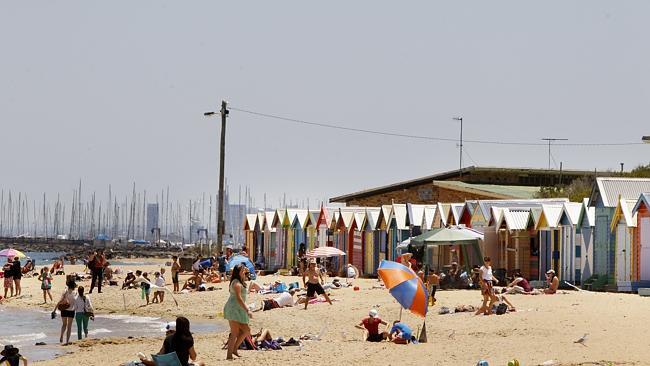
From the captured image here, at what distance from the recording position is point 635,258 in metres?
27.1

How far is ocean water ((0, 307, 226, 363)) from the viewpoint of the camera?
2184 cm

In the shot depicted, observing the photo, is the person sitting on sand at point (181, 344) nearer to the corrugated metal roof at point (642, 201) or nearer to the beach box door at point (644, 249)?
A: the corrugated metal roof at point (642, 201)

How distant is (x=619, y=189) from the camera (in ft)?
94.1

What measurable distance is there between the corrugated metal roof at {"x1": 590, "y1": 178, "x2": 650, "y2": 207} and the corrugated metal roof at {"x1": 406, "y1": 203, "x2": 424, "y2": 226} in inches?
397

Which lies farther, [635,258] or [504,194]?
[504,194]

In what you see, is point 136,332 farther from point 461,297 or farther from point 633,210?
point 633,210

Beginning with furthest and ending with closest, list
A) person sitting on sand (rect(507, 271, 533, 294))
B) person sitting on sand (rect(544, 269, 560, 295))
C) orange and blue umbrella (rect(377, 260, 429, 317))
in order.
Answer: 1. person sitting on sand (rect(507, 271, 533, 294))
2. person sitting on sand (rect(544, 269, 560, 295))
3. orange and blue umbrella (rect(377, 260, 429, 317))

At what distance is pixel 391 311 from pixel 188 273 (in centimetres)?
2243

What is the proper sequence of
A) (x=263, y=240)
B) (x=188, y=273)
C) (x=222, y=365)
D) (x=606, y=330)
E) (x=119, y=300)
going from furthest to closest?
(x=263, y=240), (x=188, y=273), (x=119, y=300), (x=606, y=330), (x=222, y=365)

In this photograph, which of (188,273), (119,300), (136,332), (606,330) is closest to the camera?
(606,330)

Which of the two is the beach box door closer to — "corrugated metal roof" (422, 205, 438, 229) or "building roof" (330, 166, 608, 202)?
"corrugated metal roof" (422, 205, 438, 229)

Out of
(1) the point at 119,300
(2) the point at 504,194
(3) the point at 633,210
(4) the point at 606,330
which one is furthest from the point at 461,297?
(2) the point at 504,194

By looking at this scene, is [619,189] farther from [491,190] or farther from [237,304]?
[491,190]

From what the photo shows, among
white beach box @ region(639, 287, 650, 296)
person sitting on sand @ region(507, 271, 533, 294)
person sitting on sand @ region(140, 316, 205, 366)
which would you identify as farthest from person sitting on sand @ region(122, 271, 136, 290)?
person sitting on sand @ region(140, 316, 205, 366)
